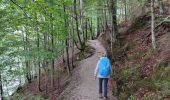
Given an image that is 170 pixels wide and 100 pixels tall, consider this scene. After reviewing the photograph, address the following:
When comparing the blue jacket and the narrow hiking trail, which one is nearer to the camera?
the blue jacket

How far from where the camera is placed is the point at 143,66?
13461mm

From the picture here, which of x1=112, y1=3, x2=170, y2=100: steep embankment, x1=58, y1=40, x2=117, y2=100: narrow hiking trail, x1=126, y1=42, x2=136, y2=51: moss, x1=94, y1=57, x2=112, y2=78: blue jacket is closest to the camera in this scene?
x1=112, y1=3, x2=170, y2=100: steep embankment

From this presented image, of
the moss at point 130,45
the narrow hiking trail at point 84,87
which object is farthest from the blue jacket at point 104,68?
the moss at point 130,45

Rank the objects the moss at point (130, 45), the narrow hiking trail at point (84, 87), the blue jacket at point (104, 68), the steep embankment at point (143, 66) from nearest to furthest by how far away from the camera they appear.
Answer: the steep embankment at point (143, 66) → the blue jacket at point (104, 68) → the narrow hiking trail at point (84, 87) → the moss at point (130, 45)

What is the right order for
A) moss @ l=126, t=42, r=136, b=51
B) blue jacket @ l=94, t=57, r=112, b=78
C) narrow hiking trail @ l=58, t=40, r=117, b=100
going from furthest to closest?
moss @ l=126, t=42, r=136, b=51 < narrow hiking trail @ l=58, t=40, r=117, b=100 < blue jacket @ l=94, t=57, r=112, b=78

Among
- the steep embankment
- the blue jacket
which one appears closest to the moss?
the steep embankment

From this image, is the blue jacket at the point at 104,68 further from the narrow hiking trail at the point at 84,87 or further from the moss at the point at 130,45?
the moss at the point at 130,45

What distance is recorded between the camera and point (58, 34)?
17.7 meters

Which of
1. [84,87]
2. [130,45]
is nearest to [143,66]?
[84,87]

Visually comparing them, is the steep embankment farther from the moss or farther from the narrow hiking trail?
the narrow hiking trail

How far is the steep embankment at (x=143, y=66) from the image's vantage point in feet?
35.0

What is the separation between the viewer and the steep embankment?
10672 millimetres

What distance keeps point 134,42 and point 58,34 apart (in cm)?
509

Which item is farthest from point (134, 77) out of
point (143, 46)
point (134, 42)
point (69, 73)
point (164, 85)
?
point (69, 73)
